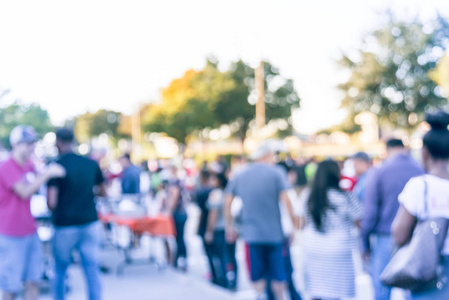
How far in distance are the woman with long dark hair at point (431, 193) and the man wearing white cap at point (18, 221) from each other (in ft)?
11.1

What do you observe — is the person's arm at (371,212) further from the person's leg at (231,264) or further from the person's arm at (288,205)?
the person's leg at (231,264)

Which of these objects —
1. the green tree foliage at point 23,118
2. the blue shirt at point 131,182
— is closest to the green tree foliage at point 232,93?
the green tree foliage at point 23,118

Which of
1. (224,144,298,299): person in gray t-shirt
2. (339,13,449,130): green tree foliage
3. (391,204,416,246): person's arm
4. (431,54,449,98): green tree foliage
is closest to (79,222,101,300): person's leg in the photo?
(224,144,298,299): person in gray t-shirt

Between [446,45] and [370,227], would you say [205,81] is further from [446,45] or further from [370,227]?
[370,227]

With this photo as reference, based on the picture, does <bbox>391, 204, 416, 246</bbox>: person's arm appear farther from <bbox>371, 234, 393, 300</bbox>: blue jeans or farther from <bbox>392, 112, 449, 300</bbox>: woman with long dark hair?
<bbox>371, 234, 393, 300</bbox>: blue jeans

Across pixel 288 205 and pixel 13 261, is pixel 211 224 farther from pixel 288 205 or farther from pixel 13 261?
pixel 13 261

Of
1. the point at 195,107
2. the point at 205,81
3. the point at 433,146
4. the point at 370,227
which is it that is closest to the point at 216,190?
the point at 370,227

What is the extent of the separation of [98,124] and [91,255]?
102m

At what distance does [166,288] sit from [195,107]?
4910cm

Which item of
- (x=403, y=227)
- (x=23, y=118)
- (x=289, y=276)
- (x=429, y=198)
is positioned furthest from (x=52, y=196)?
(x=23, y=118)

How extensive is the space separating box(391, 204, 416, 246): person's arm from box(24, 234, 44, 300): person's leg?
3.64 metres

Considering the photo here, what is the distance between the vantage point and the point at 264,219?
5.58m

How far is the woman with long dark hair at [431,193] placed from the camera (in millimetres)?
2725

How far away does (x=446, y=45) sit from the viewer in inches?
1368
